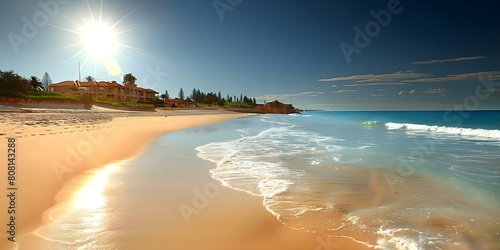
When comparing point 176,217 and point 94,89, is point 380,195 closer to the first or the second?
point 176,217

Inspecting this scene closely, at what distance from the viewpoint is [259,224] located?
15.3 feet

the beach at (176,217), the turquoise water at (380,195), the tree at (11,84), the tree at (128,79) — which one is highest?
the tree at (128,79)

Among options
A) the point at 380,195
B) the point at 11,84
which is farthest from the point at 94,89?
the point at 380,195

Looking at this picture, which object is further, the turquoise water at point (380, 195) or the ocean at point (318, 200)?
the turquoise water at point (380, 195)

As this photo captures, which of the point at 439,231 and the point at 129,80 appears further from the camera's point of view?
the point at 129,80

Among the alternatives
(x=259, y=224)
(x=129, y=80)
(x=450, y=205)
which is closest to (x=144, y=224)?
(x=259, y=224)

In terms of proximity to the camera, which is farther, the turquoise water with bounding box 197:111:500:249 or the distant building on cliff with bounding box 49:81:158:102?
the distant building on cliff with bounding box 49:81:158:102

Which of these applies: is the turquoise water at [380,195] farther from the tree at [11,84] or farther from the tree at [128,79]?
the tree at [128,79]

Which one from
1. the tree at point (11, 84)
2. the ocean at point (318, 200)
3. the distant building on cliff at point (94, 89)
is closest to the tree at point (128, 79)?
the distant building on cliff at point (94, 89)

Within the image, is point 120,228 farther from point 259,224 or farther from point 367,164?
point 367,164

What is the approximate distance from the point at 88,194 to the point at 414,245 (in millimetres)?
6329

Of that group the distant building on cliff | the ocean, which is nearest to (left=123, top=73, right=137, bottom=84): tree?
the distant building on cliff

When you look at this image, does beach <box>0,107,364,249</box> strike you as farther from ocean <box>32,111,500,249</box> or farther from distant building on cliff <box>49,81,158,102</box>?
distant building on cliff <box>49,81,158,102</box>

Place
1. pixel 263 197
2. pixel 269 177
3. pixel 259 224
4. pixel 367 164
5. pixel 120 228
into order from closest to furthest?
pixel 120 228 < pixel 259 224 < pixel 263 197 < pixel 269 177 < pixel 367 164
